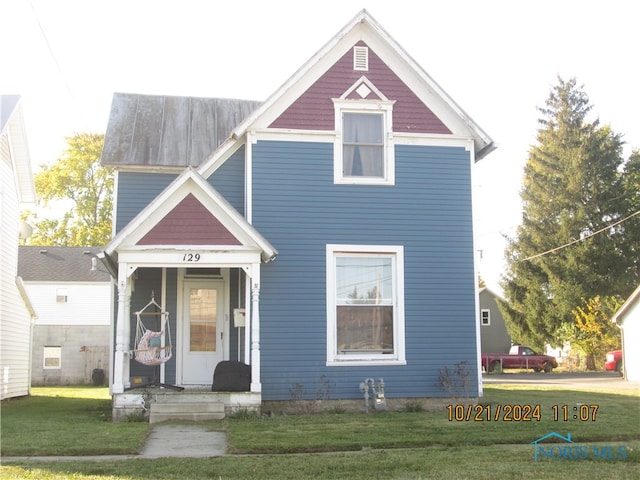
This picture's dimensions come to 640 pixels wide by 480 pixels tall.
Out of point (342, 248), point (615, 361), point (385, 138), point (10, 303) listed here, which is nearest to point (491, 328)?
point (615, 361)

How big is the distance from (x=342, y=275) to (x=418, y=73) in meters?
4.26

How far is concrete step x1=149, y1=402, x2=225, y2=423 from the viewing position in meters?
12.8

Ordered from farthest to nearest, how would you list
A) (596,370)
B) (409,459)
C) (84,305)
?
(596,370) < (84,305) < (409,459)

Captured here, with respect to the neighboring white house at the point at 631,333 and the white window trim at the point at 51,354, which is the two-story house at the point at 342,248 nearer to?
the neighboring white house at the point at 631,333

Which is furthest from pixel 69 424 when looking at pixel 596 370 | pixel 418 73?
pixel 596 370

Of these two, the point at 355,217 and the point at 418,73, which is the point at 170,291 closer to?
the point at 355,217

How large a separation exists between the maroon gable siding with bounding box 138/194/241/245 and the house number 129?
0.19 m

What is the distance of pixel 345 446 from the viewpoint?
1008 centimetres

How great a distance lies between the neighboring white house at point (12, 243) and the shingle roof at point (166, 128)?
3.57 m

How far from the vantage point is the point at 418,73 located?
605 inches

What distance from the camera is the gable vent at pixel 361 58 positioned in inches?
607

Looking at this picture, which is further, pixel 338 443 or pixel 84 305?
pixel 84 305
